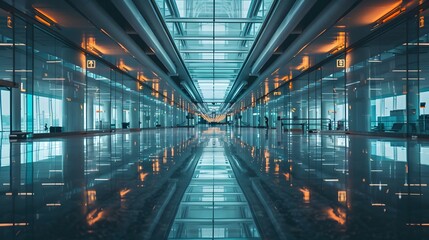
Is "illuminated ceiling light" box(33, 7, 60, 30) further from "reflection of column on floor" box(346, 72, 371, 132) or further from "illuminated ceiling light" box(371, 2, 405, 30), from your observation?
"reflection of column on floor" box(346, 72, 371, 132)

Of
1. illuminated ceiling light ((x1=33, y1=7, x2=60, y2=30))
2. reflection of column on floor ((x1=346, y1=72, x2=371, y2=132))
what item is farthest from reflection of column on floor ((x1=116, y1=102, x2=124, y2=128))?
Answer: reflection of column on floor ((x1=346, y1=72, x2=371, y2=132))

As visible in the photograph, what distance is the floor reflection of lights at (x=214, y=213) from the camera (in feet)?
6.22

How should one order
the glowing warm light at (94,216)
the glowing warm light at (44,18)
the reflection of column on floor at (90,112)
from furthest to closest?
the reflection of column on floor at (90,112) < the glowing warm light at (44,18) < the glowing warm light at (94,216)

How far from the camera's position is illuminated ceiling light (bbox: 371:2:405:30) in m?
11.8

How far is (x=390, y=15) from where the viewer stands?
1262cm

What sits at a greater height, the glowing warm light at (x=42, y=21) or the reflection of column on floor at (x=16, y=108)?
the glowing warm light at (x=42, y=21)

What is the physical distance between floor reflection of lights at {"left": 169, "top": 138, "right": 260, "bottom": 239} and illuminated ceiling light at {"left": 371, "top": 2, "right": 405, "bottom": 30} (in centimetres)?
1168

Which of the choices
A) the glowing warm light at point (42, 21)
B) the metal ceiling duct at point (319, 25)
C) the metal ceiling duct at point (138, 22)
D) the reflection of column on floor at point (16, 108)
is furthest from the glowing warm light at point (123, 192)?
the reflection of column on floor at point (16, 108)

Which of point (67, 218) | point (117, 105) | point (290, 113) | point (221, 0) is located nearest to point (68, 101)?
point (117, 105)

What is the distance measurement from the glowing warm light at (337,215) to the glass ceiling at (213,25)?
40.8 feet

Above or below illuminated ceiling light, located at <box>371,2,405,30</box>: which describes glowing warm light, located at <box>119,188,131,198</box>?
below

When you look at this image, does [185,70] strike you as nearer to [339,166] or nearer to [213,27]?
[213,27]

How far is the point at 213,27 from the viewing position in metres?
17.5

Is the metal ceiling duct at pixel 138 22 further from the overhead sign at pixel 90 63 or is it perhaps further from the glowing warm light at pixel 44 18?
the overhead sign at pixel 90 63
